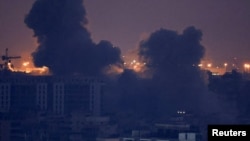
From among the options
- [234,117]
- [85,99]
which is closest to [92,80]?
[85,99]

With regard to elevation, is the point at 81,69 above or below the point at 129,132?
above

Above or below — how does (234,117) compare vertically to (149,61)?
below

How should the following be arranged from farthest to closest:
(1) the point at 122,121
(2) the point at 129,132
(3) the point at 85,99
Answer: (3) the point at 85,99 → (1) the point at 122,121 → (2) the point at 129,132

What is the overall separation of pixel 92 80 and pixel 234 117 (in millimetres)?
7387

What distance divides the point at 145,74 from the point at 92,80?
2815 mm

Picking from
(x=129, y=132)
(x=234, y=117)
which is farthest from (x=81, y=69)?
(x=129, y=132)

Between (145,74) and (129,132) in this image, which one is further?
(145,74)

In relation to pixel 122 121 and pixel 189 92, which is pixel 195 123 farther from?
pixel 189 92

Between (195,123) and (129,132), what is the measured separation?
3.06 meters

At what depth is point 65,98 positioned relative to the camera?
140ft

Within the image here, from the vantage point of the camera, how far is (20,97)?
142ft

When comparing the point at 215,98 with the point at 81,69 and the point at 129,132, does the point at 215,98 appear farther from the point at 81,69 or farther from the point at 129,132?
the point at 129,132

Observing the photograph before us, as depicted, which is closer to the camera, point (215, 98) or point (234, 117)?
point (234, 117)

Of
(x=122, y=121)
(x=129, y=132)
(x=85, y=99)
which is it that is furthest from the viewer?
(x=85, y=99)
